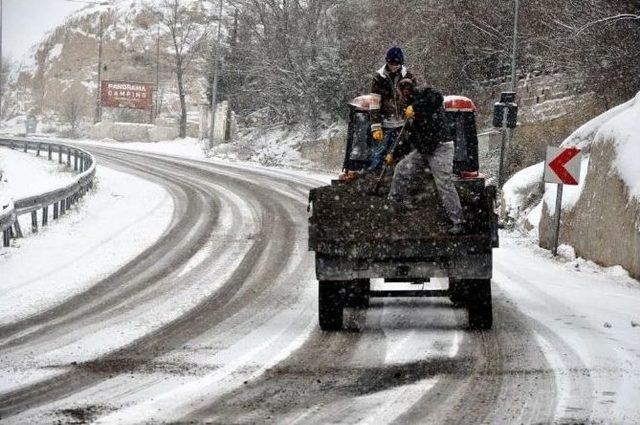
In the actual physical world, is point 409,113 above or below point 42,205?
above

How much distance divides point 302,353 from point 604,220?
741cm

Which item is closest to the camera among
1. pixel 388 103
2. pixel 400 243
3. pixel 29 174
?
pixel 400 243

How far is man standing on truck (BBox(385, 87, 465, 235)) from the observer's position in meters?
8.58

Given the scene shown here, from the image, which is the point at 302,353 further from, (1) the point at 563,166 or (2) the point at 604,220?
(1) the point at 563,166

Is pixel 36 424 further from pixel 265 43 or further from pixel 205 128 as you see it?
pixel 205 128

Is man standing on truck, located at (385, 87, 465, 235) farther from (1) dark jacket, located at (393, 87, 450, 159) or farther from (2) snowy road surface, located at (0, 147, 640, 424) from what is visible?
(2) snowy road surface, located at (0, 147, 640, 424)

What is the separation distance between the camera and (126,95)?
72.6m

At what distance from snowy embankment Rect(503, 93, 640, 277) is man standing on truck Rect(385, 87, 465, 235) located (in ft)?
14.8

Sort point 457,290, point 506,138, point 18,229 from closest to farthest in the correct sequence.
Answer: point 457,290
point 18,229
point 506,138

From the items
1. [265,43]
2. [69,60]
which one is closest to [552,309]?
[265,43]

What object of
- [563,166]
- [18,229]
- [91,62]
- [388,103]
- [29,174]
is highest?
[91,62]

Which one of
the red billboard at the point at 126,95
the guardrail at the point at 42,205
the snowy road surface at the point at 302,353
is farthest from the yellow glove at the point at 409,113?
the red billboard at the point at 126,95

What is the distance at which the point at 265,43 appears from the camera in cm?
4456

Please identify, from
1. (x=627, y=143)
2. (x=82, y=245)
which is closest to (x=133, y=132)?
(x=82, y=245)
